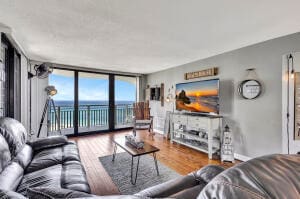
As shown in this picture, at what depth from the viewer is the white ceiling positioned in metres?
1.63

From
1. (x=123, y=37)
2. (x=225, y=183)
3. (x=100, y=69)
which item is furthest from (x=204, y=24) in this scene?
(x=100, y=69)

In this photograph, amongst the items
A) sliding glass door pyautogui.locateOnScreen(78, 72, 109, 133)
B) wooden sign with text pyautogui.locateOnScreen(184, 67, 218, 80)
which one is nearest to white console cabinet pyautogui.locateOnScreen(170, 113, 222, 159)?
wooden sign with text pyautogui.locateOnScreen(184, 67, 218, 80)

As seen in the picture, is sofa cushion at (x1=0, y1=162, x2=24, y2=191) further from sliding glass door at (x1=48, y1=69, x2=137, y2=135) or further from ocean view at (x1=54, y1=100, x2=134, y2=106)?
ocean view at (x1=54, y1=100, x2=134, y2=106)

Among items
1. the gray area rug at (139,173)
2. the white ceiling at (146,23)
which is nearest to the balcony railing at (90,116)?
the white ceiling at (146,23)

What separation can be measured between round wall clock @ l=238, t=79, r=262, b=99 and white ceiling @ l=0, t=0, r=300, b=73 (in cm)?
70

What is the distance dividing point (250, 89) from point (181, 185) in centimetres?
256

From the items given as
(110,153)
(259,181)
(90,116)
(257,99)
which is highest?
(257,99)

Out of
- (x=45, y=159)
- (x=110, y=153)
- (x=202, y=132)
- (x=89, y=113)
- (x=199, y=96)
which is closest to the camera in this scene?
(x=45, y=159)

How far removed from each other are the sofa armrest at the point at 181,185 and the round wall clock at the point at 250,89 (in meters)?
2.22

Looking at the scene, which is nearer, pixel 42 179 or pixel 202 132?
pixel 42 179

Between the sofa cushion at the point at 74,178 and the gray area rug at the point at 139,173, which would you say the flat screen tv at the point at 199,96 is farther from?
the sofa cushion at the point at 74,178

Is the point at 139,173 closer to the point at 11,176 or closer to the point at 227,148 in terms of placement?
the point at 11,176

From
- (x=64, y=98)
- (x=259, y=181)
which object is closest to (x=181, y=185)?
(x=259, y=181)

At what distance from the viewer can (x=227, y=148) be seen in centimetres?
289
